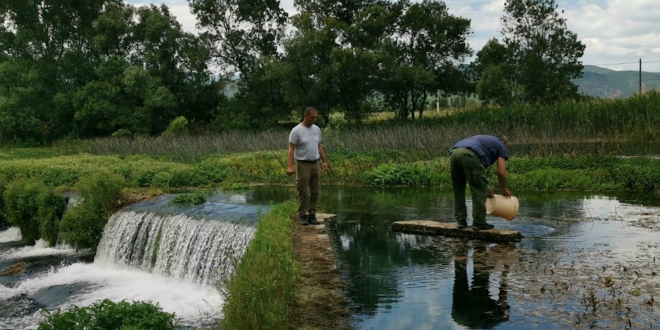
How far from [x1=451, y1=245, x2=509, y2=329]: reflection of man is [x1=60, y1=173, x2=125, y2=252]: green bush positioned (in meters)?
8.71

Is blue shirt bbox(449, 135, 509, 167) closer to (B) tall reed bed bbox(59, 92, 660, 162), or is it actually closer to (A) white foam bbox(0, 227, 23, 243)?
(B) tall reed bed bbox(59, 92, 660, 162)

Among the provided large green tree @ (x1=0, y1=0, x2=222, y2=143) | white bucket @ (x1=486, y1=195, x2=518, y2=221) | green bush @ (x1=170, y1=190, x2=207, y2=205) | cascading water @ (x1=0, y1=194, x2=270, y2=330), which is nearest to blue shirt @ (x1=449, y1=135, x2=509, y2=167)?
white bucket @ (x1=486, y1=195, x2=518, y2=221)

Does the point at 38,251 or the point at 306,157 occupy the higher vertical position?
the point at 306,157

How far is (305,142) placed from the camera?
8.84m

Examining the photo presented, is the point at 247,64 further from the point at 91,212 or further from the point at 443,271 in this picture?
the point at 443,271

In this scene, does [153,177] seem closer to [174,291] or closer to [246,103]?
[174,291]

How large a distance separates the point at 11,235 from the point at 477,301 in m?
13.7

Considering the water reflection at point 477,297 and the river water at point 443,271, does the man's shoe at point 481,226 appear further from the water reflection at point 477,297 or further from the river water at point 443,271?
the water reflection at point 477,297

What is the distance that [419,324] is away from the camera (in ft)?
17.5

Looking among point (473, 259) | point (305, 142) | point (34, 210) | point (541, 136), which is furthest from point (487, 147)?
point (541, 136)

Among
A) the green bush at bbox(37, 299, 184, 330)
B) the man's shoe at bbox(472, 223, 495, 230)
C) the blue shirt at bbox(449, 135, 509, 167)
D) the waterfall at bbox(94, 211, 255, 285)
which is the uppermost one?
the blue shirt at bbox(449, 135, 509, 167)

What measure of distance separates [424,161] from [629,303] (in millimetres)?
11998

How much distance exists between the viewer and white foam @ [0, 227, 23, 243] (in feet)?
50.8

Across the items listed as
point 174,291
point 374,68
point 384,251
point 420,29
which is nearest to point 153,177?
point 174,291
